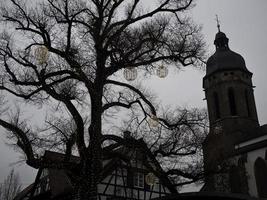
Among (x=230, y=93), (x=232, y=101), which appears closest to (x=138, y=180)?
(x=232, y=101)

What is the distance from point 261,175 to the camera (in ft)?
122

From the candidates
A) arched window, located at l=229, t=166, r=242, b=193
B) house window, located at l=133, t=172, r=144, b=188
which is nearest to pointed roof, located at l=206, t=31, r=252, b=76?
arched window, located at l=229, t=166, r=242, b=193

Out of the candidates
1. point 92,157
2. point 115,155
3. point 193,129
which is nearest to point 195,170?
point 193,129

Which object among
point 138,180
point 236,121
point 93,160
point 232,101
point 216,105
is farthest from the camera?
point 216,105

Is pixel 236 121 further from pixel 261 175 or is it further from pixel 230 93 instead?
pixel 261 175

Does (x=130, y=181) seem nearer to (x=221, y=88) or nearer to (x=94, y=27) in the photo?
(x=94, y=27)

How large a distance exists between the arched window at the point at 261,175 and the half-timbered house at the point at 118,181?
50.6 ft

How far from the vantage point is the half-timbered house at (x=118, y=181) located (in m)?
15.3

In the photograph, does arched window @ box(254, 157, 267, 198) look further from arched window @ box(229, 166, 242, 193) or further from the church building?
arched window @ box(229, 166, 242, 193)

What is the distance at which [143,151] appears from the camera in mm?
14945

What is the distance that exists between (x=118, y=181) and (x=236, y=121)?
23.6 metres

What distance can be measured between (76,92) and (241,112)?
3086 cm

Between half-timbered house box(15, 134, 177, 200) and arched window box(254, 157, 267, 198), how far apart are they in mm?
15416

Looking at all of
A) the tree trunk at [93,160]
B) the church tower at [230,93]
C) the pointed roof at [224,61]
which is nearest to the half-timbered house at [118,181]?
the tree trunk at [93,160]
